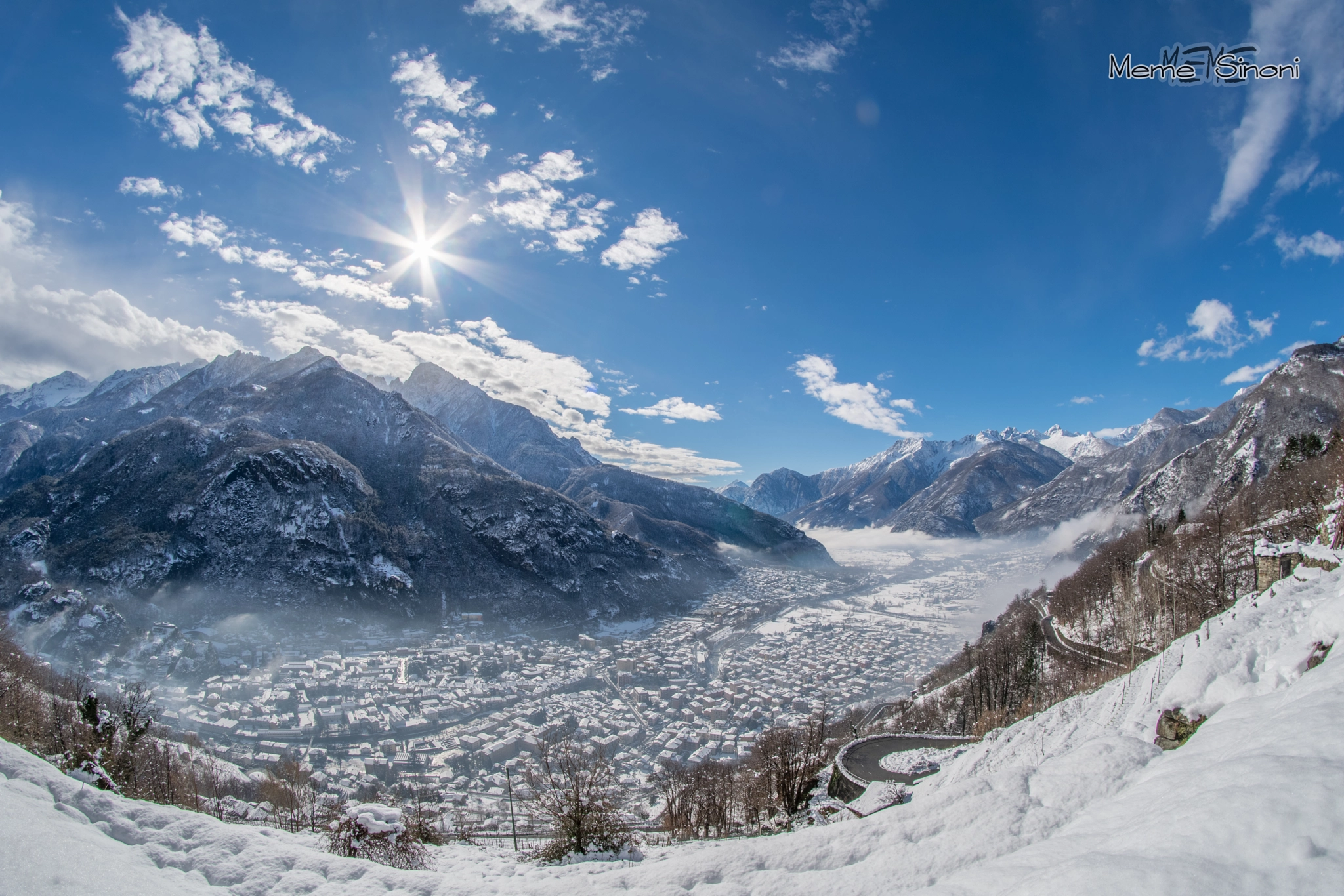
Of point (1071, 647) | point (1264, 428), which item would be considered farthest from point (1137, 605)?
point (1264, 428)

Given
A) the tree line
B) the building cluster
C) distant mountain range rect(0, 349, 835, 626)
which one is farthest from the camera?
distant mountain range rect(0, 349, 835, 626)

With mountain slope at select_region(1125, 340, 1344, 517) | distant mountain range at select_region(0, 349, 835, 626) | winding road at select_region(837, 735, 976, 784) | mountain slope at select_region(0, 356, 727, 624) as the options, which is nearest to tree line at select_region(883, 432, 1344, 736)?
winding road at select_region(837, 735, 976, 784)

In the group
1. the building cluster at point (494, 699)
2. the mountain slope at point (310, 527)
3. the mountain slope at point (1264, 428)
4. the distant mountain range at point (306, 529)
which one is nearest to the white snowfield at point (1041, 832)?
the building cluster at point (494, 699)

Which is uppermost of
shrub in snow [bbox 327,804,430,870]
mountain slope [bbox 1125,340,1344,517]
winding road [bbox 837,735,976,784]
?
mountain slope [bbox 1125,340,1344,517]

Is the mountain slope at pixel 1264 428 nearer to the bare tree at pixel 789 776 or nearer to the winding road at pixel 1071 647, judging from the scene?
the winding road at pixel 1071 647

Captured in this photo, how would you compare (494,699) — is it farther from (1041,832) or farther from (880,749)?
(1041,832)

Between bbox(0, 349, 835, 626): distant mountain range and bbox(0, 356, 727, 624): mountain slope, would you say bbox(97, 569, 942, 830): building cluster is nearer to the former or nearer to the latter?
bbox(0, 349, 835, 626): distant mountain range
